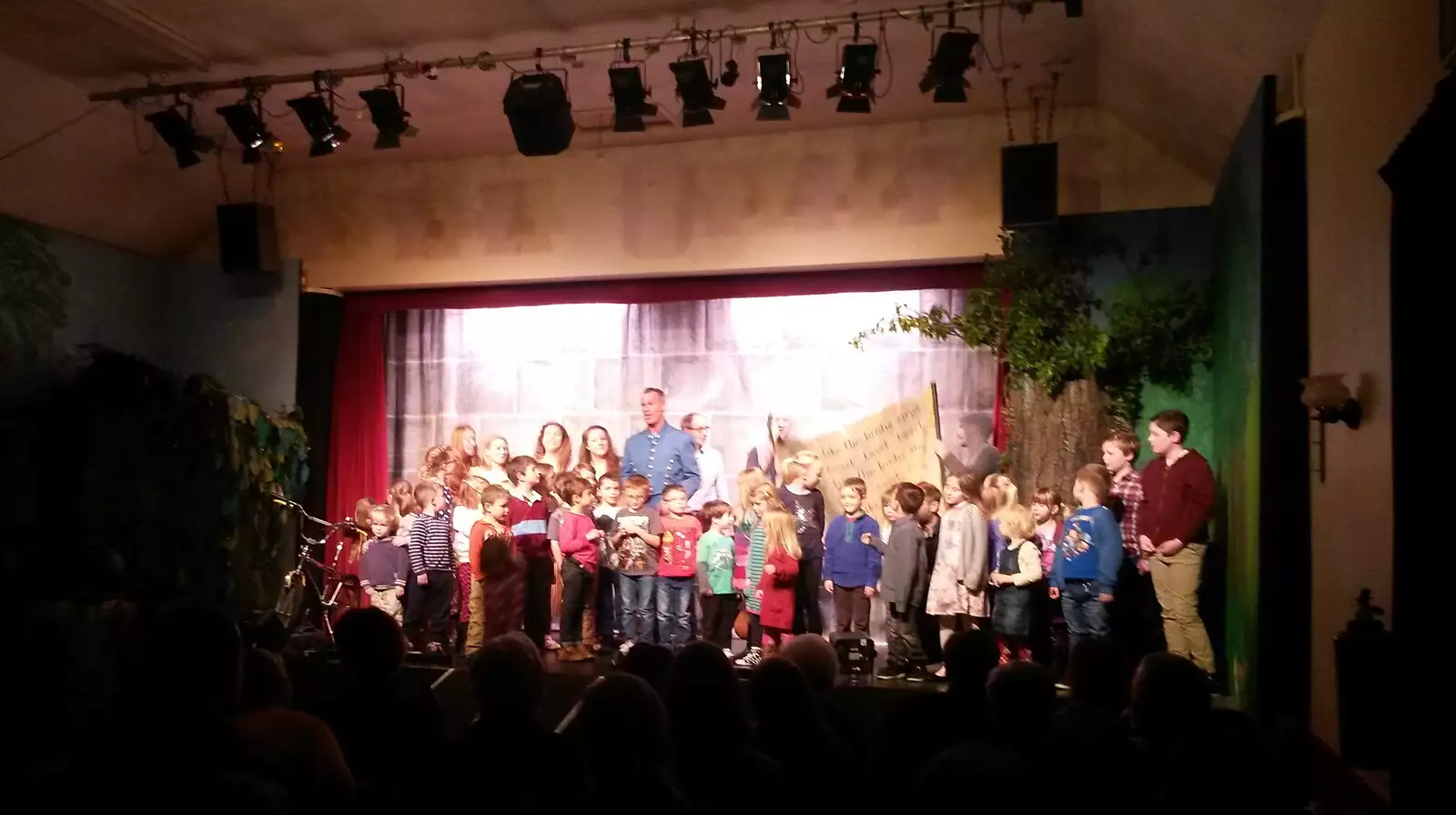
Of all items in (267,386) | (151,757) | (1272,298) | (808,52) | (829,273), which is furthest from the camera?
(267,386)

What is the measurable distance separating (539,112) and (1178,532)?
3986mm

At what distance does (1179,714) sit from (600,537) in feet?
15.3

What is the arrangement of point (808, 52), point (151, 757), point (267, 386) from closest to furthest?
point (151, 757), point (808, 52), point (267, 386)

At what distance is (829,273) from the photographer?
302 inches

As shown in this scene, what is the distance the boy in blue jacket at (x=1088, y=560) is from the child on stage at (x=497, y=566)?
3235 millimetres

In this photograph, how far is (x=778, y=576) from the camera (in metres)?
6.41

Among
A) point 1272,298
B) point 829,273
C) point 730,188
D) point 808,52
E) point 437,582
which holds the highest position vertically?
point 808,52

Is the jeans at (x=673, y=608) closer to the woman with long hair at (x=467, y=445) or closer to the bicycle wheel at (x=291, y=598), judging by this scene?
the woman with long hair at (x=467, y=445)

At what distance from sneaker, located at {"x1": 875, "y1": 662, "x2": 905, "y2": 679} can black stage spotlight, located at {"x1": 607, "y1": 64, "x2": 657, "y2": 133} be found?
3282mm

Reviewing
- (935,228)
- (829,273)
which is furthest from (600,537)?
(935,228)

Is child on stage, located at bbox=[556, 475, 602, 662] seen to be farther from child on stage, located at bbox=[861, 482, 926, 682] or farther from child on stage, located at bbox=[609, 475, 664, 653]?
child on stage, located at bbox=[861, 482, 926, 682]

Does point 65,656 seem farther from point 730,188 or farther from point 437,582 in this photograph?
point 730,188

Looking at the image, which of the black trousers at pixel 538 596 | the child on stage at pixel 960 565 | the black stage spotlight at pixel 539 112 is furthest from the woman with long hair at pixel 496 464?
the child on stage at pixel 960 565

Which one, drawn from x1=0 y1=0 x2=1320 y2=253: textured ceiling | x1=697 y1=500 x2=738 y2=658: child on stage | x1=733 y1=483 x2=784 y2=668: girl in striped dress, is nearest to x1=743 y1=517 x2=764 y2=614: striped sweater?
x1=733 y1=483 x2=784 y2=668: girl in striped dress
